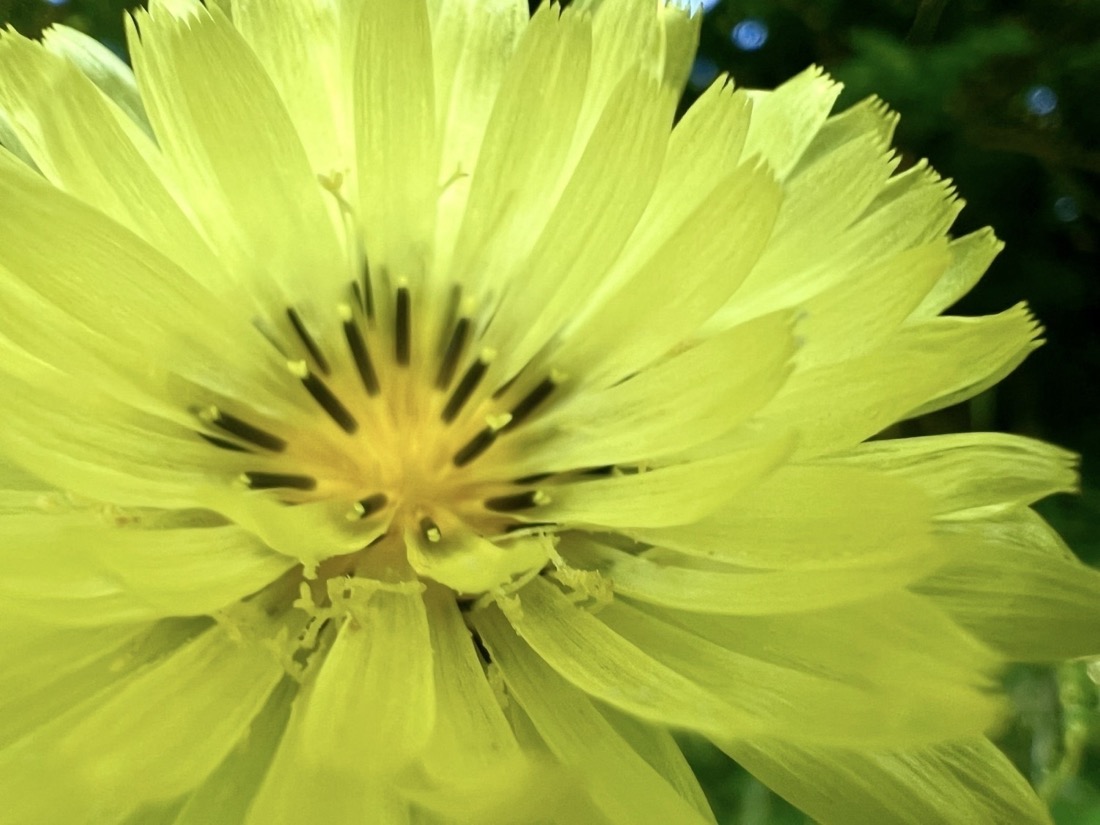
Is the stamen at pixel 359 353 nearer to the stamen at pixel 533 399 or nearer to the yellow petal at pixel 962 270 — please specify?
the stamen at pixel 533 399

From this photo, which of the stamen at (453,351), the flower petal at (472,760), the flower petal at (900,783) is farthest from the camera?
the stamen at (453,351)

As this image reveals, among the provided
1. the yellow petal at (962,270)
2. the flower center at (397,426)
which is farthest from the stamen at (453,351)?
the yellow petal at (962,270)

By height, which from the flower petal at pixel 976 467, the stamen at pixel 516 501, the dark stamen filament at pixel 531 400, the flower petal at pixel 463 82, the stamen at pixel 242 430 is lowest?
the flower petal at pixel 976 467

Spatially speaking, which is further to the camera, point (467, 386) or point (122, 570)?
point (467, 386)

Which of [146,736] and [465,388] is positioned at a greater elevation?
[465,388]

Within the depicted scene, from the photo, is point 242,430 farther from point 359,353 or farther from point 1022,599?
point 1022,599

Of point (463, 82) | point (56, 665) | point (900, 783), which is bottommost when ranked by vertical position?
point (900, 783)

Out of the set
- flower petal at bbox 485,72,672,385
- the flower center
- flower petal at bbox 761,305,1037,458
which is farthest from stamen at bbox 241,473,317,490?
flower petal at bbox 761,305,1037,458

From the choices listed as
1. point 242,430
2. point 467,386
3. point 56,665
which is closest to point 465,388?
point 467,386

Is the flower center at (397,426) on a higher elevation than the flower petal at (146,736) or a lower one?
higher
